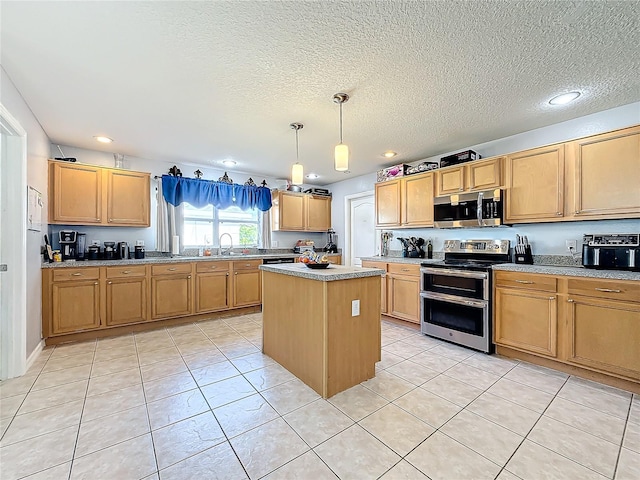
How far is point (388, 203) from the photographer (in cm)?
452

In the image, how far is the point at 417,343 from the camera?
10.9 feet

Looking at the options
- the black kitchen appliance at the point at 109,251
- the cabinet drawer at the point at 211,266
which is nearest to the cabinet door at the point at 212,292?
the cabinet drawer at the point at 211,266

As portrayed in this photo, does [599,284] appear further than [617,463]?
Yes

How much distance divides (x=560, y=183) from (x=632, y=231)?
73 cm

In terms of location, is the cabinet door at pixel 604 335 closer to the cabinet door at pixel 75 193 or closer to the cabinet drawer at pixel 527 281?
the cabinet drawer at pixel 527 281

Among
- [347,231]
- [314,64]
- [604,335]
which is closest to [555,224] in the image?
[604,335]

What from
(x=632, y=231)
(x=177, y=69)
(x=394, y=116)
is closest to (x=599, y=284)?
(x=632, y=231)

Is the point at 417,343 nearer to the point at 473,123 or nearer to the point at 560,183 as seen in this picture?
the point at 560,183

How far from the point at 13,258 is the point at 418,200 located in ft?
14.9

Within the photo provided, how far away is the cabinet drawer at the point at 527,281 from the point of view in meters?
2.61

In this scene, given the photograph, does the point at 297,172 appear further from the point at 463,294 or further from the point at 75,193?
the point at 75,193

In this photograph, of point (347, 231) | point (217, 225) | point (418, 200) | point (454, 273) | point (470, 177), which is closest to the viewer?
point (454, 273)

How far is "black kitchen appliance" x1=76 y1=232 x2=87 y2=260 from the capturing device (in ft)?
12.2

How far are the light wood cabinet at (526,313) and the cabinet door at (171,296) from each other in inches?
157
